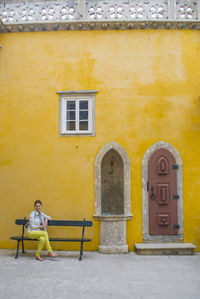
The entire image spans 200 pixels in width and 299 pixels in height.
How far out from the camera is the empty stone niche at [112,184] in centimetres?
883

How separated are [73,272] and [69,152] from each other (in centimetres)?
307

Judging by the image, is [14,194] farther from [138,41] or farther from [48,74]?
[138,41]

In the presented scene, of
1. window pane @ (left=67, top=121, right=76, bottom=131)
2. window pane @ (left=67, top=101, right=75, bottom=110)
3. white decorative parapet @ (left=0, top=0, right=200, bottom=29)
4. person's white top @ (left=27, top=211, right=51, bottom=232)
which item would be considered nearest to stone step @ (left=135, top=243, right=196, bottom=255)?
person's white top @ (left=27, top=211, right=51, bottom=232)

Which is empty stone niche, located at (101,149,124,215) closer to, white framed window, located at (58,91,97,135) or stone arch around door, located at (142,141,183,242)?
stone arch around door, located at (142,141,183,242)

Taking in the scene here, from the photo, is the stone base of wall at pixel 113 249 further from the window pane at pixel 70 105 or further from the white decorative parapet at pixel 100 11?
the white decorative parapet at pixel 100 11

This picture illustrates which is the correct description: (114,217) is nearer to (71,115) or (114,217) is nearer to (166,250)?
(166,250)

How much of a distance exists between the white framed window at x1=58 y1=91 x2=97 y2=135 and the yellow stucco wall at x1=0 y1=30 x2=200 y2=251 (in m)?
0.16

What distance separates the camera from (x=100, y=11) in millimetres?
8367

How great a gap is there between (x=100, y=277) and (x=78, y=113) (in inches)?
162

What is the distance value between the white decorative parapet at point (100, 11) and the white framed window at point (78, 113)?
1921 mm

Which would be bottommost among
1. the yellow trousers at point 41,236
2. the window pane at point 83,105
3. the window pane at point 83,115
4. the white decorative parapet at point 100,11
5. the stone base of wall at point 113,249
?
the stone base of wall at point 113,249

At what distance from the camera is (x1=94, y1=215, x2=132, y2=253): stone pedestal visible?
7.73 metres

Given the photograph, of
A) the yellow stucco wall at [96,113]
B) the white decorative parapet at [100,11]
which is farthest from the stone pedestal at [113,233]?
the white decorative parapet at [100,11]

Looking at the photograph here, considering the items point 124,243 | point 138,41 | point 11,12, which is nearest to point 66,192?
point 124,243
